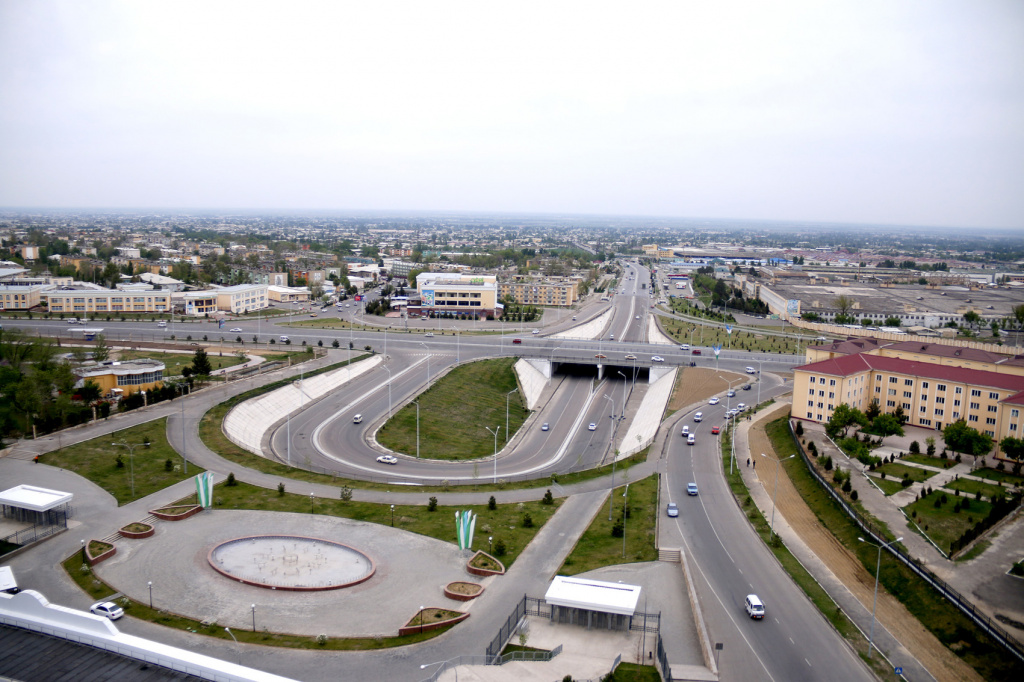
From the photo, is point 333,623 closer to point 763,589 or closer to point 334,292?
A: point 763,589

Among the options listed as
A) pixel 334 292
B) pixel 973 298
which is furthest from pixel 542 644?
pixel 973 298

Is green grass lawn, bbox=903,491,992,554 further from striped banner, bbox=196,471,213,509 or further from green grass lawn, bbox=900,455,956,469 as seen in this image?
striped banner, bbox=196,471,213,509

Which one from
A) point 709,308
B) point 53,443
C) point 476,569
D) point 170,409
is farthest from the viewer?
point 709,308

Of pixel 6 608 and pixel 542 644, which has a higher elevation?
pixel 6 608

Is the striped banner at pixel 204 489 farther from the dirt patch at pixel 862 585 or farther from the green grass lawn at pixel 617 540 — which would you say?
the dirt patch at pixel 862 585

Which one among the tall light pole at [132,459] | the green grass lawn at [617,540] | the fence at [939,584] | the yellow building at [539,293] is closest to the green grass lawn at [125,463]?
the tall light pole at [132,459]

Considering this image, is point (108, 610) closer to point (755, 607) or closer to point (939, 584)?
point (755, 607)
